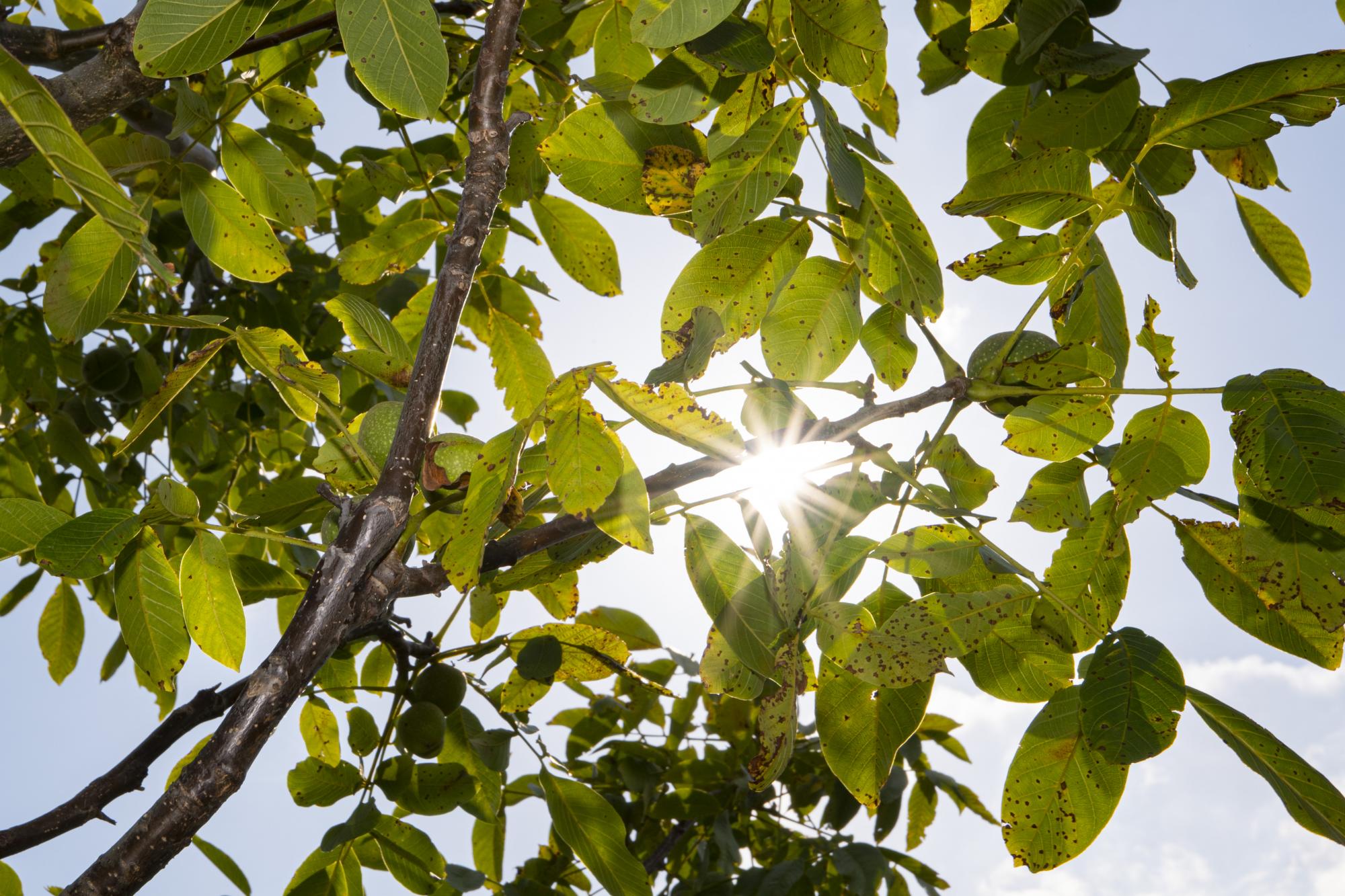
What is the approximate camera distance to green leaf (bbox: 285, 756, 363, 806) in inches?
58.0

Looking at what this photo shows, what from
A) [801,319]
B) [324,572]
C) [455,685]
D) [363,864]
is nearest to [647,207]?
[801,319]

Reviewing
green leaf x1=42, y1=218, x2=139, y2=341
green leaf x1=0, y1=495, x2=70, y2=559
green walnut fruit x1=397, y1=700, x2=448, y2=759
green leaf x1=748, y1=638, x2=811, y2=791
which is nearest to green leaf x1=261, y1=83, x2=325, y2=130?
green leaf x1=42, y1=218, x2=139, y2=341

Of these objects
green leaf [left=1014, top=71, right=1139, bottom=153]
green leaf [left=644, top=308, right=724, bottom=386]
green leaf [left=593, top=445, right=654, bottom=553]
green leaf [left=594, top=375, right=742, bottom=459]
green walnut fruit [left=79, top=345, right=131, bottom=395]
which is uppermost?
green walnut fruit [left=79, top=345, right=131, bottom=395]

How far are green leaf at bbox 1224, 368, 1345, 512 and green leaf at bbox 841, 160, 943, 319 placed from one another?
0.33 m

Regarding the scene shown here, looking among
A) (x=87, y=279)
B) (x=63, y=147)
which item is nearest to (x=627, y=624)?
(x=87, y=279)

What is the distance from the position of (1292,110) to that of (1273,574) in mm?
482

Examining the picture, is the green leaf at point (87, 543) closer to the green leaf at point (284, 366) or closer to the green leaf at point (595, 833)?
the green leaf at point (284, 366)

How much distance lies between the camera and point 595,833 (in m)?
1.38

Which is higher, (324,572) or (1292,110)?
(1292,110)

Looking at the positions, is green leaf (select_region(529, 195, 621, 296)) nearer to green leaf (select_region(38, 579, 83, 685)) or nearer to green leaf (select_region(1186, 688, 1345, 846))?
green leaf (select_region(1186, 688, 1345, 846))

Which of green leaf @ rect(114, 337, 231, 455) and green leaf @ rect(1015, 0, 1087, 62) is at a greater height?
green leaf @ rect(1015, 0, 1087, 62)

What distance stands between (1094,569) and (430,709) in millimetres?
1080

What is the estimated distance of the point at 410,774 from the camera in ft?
4.91

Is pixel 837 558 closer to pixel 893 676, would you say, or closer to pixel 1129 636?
pixel 893 676
